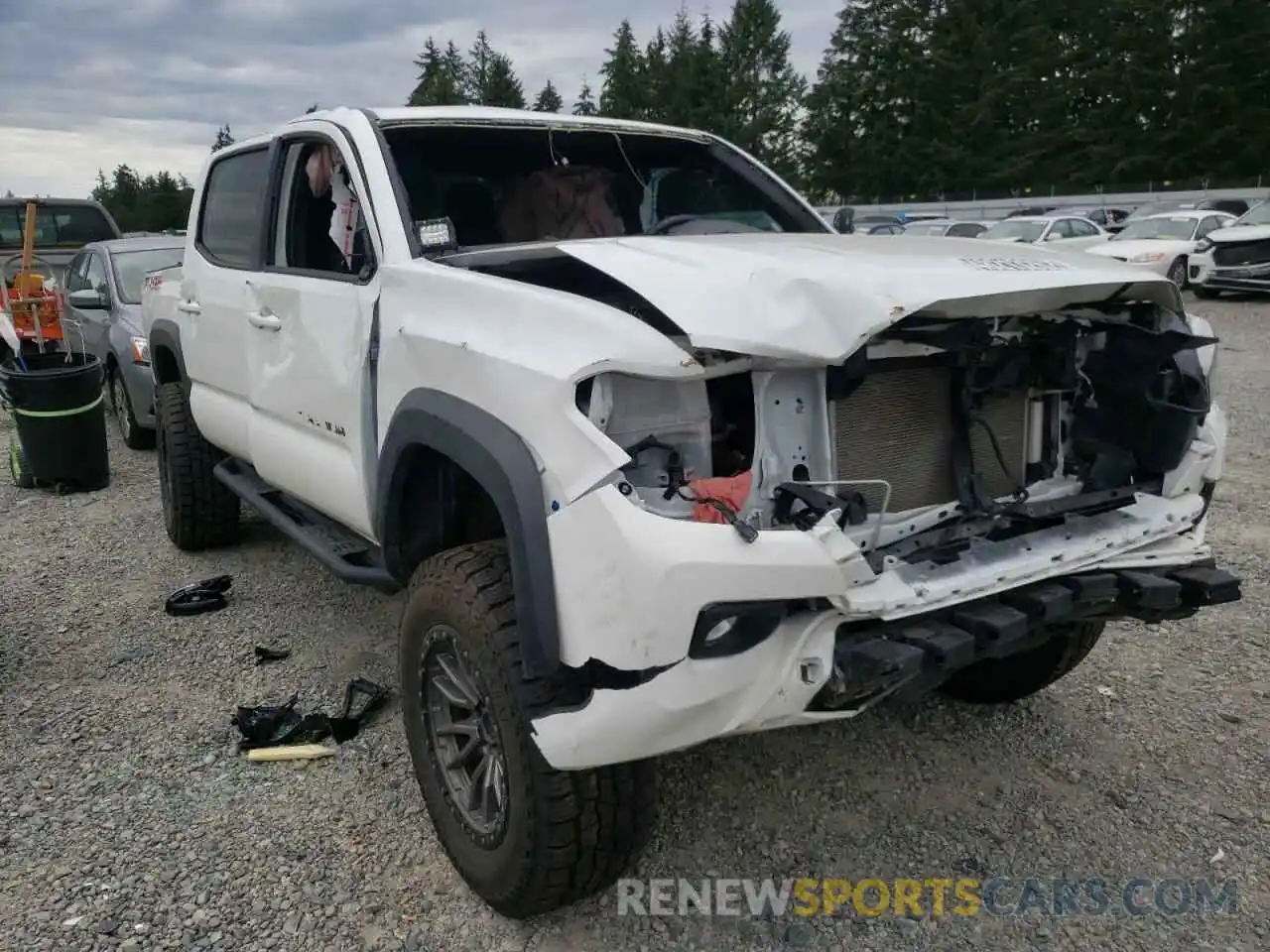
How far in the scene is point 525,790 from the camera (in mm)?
2312

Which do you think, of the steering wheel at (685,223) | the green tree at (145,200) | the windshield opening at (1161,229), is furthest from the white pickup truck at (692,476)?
the green tree at (145,200)

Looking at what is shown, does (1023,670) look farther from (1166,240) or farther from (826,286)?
(1166,240)

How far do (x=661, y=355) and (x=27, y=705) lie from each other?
123 inches

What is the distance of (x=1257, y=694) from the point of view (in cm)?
369

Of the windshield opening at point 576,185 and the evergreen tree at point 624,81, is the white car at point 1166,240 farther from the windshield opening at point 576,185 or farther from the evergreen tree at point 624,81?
the evergreen tree at point 624,81

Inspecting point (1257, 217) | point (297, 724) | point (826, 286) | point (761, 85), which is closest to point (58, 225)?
point (297, 724)

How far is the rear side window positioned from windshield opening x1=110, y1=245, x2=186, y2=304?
3.74 m

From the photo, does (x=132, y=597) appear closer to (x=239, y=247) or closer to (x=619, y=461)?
(x=239, y=247)

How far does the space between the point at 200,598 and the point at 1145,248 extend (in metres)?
16.0

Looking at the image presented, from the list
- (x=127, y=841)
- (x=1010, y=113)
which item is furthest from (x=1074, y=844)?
(x=1010, y=113)

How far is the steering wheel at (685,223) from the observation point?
3818 mm

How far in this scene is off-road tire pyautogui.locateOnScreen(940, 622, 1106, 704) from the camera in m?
3.34

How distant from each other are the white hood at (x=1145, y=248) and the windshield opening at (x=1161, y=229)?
0.81 m

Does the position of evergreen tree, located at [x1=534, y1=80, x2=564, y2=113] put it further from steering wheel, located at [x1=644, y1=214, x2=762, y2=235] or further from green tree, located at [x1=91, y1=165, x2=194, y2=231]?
steering wheel, located at [x1=644, y1=214, x2=762, y2=235]
